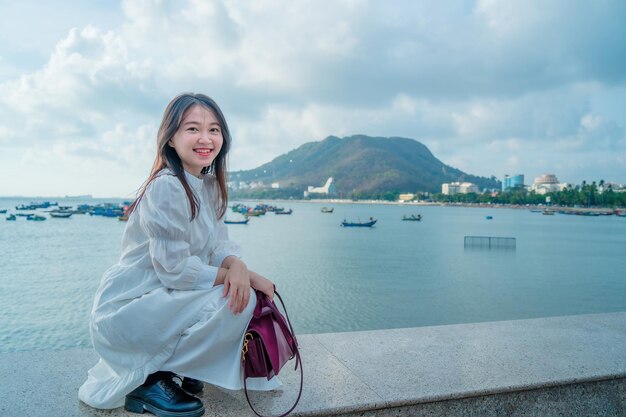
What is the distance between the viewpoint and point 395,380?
205 cm

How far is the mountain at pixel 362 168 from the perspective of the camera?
145375mm

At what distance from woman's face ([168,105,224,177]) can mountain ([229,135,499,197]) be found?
137417 millimetres

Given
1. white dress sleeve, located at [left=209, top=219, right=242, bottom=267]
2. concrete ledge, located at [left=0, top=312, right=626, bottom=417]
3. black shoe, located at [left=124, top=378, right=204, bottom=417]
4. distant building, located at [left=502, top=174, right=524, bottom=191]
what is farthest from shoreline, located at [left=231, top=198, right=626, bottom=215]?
black shoe, located at [left=124, top=378, right=204, bottom=417]

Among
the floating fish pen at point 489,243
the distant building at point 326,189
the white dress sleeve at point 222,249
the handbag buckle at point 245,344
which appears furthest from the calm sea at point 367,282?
the distant building at point 326,189

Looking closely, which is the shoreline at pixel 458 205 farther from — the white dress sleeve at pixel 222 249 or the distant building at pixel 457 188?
the white dress sleeve at pixel 222 249

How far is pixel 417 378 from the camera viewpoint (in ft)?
6.82

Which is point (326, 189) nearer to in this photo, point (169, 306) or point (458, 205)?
point (458, 205)

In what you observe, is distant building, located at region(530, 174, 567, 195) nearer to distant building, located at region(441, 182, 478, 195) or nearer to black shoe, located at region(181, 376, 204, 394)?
distant building, located at region(441, 182, 478, 195)

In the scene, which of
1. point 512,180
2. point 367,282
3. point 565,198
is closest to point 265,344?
point 367,282

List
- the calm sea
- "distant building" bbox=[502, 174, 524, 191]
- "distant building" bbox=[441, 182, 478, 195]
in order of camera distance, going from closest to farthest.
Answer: the calm sea
"distant building" bbox=[441, 182, 478, 195]
"distant building" bbox=[502, 174, 524, 191]

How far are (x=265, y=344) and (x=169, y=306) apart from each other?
356mm

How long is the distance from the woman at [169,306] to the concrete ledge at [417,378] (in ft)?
0.42

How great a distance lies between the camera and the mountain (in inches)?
5723

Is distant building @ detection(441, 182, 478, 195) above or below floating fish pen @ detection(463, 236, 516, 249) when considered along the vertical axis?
above
